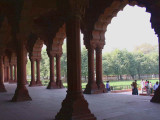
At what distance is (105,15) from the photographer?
11.8 metres

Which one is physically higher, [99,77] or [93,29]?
[93,29]

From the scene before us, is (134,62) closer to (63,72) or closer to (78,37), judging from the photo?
(63,72)

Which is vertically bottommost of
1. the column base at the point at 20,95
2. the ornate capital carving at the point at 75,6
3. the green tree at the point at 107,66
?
the column base at the point at 20,95

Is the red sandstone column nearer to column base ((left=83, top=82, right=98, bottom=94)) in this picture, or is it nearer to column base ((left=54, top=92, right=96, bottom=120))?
column base ((left=54, top=92, right=96, bottom=120))

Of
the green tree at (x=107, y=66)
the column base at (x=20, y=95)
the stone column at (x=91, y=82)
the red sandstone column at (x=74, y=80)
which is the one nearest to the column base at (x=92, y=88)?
the stone column at (x=91, y=82)

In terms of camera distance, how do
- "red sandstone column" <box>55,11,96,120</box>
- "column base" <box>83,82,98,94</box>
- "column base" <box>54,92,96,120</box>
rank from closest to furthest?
1. "column base" <box>54,92,96,120</box>
2. "red sandstone column" <box>55,11,96,120</box>
3. "column base" <box>83,82,98,94</box>

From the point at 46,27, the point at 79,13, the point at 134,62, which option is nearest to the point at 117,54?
the point at 134,62

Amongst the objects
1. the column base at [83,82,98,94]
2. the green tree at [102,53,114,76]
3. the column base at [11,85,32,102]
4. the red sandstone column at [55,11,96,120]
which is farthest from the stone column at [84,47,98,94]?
the green tree at [102,53,114,76]

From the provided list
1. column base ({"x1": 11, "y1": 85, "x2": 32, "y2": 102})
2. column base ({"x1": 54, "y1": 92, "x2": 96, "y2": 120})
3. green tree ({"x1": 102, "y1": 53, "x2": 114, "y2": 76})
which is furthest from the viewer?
green tree ({"x1": 102, "y1": 53, "x2": 114, "y2": 76})

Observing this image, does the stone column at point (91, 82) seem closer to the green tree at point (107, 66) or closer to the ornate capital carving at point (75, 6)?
the ornate capital carving at point (75, 6)

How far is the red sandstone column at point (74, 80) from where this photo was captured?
5.50 metres

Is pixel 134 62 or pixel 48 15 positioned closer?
pixel 48 15

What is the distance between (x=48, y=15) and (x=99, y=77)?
618 cm

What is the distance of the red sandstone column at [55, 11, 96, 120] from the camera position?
5.50 metres
